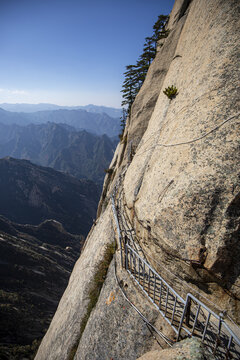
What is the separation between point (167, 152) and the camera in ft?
26.0

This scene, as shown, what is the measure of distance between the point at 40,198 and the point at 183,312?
167 metres

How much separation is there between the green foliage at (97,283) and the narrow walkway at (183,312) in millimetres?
1418

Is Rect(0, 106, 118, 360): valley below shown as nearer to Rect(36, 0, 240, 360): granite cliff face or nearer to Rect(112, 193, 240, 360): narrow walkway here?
Rect(36, 0, 240, 360): granite cliff face

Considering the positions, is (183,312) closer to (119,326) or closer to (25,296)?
(119,326)

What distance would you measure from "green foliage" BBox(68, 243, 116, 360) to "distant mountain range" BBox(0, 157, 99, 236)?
429 ft

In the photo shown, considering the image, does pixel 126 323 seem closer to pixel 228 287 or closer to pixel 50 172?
pixel 228 287

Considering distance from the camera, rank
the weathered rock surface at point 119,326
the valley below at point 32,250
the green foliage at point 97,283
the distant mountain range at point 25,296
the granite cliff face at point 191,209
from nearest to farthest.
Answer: the granite cliff face at point 191,209 < the weathered rock surface at point 119,326 < the green foliage at point 97,283 < the distant mountain range at point 25,296 < the valley below at point 32,250

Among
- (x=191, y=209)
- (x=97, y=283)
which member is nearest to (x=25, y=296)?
(x=97, y=283)

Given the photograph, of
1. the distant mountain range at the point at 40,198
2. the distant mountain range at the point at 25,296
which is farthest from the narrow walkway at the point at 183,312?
the distant mountain range at the point at 40,198

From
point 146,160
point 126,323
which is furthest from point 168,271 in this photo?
point 146,160

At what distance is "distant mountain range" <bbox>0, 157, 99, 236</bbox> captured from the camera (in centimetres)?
14212

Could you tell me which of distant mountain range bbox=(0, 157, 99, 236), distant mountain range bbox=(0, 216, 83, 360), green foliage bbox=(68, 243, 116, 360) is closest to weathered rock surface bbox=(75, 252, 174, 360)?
green foliage bbox=(68, 243, 116, 360)

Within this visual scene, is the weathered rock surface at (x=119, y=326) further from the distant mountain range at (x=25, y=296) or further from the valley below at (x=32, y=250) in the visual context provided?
the distant mountain range at (x=25, y=296)

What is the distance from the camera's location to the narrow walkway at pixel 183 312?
15.1ft
